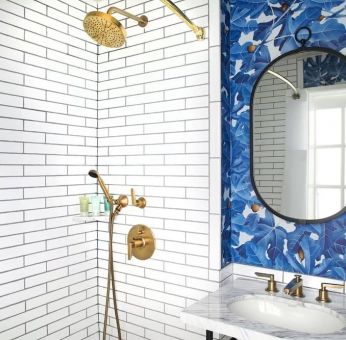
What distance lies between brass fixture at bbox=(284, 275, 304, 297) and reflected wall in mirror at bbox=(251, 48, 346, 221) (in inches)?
12.0

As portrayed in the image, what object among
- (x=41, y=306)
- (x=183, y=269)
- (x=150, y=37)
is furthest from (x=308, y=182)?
(x=41, y=306)

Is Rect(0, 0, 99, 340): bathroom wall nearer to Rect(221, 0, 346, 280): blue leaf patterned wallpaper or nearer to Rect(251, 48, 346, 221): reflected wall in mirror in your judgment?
Rect(221, 0, 346, 280): blue leaf patterned wallpaper

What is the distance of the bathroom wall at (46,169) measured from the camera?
183 cm

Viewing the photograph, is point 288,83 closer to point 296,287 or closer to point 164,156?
point 164,156

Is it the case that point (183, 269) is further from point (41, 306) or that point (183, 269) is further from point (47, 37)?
point (47, 37)

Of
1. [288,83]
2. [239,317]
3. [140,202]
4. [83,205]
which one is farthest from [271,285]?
[83,205]

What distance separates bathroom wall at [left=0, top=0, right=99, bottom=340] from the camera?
6.01 feet

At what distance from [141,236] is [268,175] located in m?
0.82

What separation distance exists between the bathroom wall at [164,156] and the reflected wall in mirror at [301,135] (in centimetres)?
26

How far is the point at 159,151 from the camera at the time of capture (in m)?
2.07

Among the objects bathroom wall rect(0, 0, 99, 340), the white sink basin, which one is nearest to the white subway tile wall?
bathroom wall rect(0, 0, 99, 340)

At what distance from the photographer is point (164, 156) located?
205 centimetres

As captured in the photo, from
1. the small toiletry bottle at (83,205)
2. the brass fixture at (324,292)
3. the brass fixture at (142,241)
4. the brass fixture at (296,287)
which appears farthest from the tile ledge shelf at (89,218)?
the brass fixture at (324,292)

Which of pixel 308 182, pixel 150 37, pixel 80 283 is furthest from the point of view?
pixel 80 283
